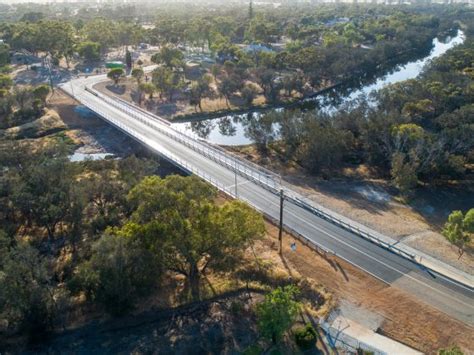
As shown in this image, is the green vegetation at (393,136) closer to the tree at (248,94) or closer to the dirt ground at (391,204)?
the dirt ground at (391,204)

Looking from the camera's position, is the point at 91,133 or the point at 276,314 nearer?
the point at 276,314

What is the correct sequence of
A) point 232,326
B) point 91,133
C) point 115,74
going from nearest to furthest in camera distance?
point 232,326, point 91,133, point 115,74

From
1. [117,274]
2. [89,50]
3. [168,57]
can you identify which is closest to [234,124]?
[168,57]

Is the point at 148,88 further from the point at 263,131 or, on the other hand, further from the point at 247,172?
the point at 247,172

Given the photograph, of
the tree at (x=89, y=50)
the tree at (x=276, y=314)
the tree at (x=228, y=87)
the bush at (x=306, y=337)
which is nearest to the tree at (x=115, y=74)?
the tree at (x=228, y=87)

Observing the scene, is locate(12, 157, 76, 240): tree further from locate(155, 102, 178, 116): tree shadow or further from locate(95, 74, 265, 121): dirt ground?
locate(155, 102, 178, 116): tree shadow

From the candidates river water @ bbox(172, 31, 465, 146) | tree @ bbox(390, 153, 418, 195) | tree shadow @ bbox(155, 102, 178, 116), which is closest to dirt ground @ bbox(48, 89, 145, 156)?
river water @ bbox(172, 31, 465, 146)
